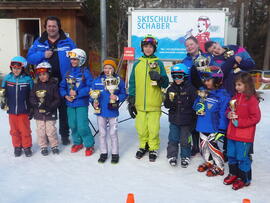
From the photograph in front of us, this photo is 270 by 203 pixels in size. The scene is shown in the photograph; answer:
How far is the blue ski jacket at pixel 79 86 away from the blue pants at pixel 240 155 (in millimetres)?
2320

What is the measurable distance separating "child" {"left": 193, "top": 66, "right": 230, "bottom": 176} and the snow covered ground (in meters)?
0.32

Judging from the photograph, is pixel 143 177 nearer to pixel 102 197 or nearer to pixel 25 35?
pixel 102 197

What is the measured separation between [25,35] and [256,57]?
72.9 ft

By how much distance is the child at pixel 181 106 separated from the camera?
4149mm

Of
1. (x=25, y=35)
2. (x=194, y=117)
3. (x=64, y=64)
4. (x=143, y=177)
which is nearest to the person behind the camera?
(x=143, y=177)

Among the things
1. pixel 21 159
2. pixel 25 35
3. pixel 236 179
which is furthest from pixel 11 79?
pixel 25 35

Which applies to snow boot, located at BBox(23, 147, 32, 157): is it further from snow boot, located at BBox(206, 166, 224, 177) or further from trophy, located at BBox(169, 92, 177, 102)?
snow boot, located at BBox(206, 166, 224, 177)

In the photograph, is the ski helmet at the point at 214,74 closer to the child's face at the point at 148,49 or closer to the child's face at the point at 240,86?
the child's face at the point at 240,86

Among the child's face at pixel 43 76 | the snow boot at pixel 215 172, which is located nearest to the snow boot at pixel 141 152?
the snow boot at pixel 215 172

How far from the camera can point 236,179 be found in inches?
147

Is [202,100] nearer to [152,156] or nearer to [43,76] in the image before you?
[152,156]

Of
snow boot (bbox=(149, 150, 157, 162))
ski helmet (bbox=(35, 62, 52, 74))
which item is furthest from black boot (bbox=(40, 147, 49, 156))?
snow boot (bbox=(149, 150, 157, 162))

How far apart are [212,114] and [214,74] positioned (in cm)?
55

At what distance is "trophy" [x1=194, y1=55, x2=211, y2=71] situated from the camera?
13.4ft
